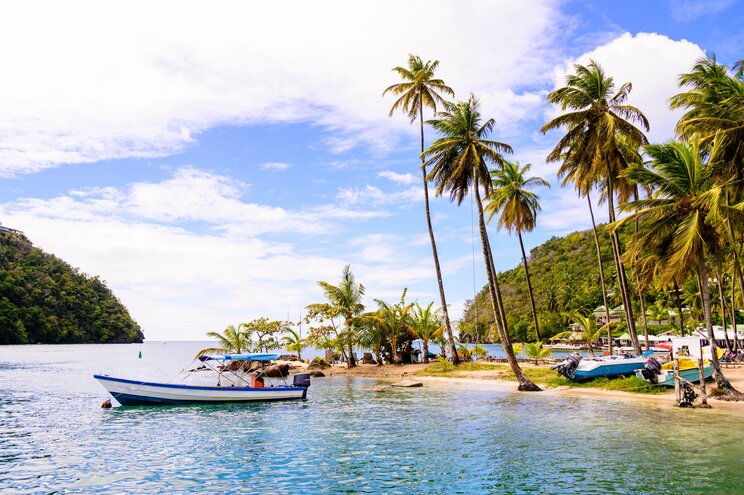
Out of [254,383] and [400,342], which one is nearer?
[254,383]

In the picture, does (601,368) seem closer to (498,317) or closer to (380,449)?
(498,317)

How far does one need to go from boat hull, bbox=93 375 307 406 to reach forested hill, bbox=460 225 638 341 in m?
80.8

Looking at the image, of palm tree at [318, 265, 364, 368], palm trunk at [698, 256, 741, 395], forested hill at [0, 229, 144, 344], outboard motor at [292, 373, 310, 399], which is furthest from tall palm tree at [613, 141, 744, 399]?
forested hill at [0, 229, 144, 344]

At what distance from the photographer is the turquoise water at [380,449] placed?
13258mm

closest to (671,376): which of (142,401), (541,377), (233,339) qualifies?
(541,377)

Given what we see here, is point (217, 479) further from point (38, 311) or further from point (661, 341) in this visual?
point (38, 311)

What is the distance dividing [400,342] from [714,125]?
34.7 m

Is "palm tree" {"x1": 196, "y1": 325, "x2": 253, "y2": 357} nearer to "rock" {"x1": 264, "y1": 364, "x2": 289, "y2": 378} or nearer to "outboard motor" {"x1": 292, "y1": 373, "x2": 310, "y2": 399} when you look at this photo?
"rock" {"x1": 264, "y1": 364, "x2": 289, "y2": 378}

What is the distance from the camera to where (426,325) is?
50.4 meters

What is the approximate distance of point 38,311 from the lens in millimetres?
135250

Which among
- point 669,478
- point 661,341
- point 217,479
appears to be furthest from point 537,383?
point 661,341

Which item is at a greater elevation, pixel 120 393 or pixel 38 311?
pixel 38 311

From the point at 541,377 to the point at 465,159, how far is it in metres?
16.4

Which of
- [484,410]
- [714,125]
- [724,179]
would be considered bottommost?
[484,410]
